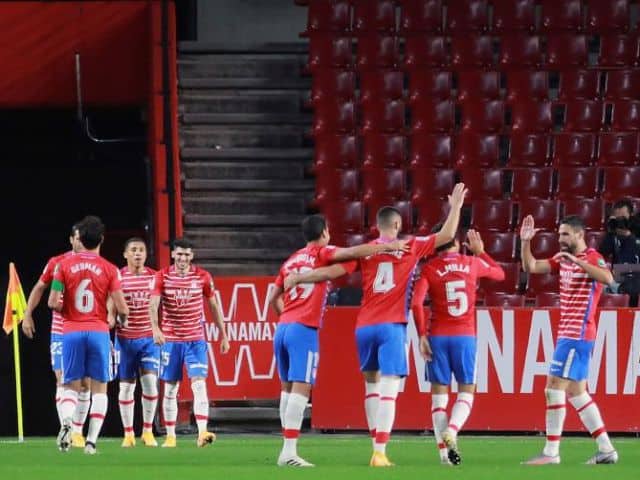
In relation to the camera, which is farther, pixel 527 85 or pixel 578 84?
pixel 578 84

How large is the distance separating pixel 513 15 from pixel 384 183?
11.0 ft

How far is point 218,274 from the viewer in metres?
18.8

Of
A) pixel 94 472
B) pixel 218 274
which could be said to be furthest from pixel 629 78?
pixel 94 472

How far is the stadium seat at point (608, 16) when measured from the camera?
21.4m

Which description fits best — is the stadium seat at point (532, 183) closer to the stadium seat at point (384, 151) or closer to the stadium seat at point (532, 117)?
the stadium seat at point (532, 117)

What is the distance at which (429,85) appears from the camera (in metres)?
20.6

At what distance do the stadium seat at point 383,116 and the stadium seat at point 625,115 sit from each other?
2746mm

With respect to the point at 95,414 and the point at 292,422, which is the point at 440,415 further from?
the point at 95,414

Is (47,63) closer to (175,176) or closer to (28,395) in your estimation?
(175,176)

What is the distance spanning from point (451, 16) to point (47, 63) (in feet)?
17.7

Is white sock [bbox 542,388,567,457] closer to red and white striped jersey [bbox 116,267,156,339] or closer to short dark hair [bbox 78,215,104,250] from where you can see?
short dark hair [bbox 78,215,104,250]

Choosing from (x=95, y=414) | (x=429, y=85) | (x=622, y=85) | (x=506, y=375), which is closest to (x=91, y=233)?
(x=95, y=414)

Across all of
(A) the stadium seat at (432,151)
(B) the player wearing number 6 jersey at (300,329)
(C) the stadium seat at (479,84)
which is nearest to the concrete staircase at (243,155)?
(A) the stadium seat at (432,151)

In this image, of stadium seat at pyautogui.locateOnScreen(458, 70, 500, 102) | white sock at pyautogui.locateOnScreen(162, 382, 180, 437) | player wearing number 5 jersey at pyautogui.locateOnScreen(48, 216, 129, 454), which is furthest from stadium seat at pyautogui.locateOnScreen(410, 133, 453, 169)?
player wearing number 5 jersey at pyautogui.locateOnScreen(48, 216, 129, 454)
